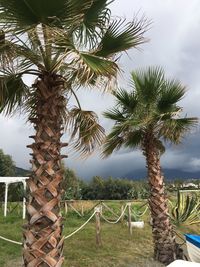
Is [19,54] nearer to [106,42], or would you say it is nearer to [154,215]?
[106,42]

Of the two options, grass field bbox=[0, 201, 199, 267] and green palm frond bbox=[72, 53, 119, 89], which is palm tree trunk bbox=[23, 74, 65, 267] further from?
grass field bbox=[0, 201, 199, 267]

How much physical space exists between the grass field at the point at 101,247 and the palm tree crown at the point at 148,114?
9.87 ft

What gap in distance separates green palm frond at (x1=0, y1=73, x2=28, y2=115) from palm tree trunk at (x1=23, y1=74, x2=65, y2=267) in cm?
68

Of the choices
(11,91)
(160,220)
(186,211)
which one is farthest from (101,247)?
(11,91)

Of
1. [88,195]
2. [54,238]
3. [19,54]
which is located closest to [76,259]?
[54,238]

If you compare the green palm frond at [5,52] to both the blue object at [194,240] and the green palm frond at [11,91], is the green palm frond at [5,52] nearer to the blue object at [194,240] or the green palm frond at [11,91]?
the green palm frond at [11,91]

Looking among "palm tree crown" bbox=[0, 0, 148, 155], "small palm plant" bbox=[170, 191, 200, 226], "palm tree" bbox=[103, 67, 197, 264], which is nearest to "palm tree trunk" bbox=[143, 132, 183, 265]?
"palm tree" bbox=[103, 67, 197, 264]

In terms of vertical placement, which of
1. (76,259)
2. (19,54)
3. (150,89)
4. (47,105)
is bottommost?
(76,259)

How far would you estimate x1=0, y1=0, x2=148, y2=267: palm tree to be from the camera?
5656 mm

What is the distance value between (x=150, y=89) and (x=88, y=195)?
106 ft

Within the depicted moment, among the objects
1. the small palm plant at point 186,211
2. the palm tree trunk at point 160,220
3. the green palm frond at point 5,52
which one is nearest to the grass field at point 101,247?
the palm tree trunk at point 160,220

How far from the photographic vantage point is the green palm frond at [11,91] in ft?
22.3

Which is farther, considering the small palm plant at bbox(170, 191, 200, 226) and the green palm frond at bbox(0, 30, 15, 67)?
the small palm plant at bbox(170, 191, 200, 226)

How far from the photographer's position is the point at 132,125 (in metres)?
11.8
